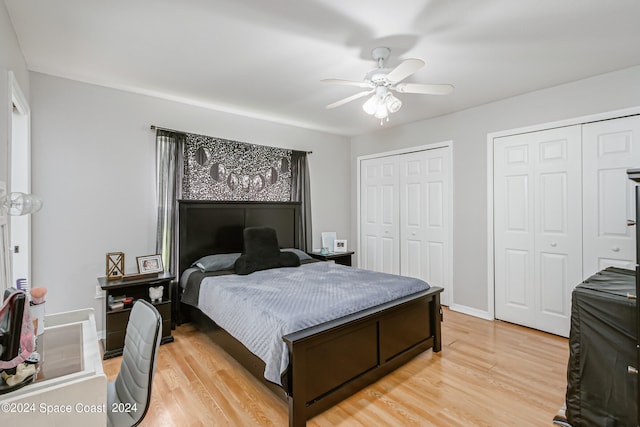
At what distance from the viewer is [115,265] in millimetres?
2982

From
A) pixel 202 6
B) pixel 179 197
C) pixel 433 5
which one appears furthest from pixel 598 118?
pixel 179 197

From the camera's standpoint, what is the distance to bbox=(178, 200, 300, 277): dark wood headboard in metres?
3.47

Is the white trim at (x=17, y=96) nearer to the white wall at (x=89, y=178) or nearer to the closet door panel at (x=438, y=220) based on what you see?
the white wall at (x=89, y=178)

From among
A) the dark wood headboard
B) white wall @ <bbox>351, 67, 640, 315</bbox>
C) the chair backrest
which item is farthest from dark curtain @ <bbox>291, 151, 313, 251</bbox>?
the chair backrest

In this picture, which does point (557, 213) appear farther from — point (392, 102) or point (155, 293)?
point (155, 293)

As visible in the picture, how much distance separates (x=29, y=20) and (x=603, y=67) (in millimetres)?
4447

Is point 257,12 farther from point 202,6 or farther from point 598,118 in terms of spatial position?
point 598,118

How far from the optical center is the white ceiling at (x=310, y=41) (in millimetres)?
1909

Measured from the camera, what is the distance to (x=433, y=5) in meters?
1.87

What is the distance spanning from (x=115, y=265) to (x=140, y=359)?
2.04 meters

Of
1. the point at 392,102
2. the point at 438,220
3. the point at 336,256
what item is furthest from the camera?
the point at 336,256

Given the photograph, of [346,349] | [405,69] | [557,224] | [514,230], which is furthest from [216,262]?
[557,224]

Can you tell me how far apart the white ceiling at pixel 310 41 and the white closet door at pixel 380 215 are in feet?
5.63

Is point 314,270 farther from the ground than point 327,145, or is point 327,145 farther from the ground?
point 327,145
